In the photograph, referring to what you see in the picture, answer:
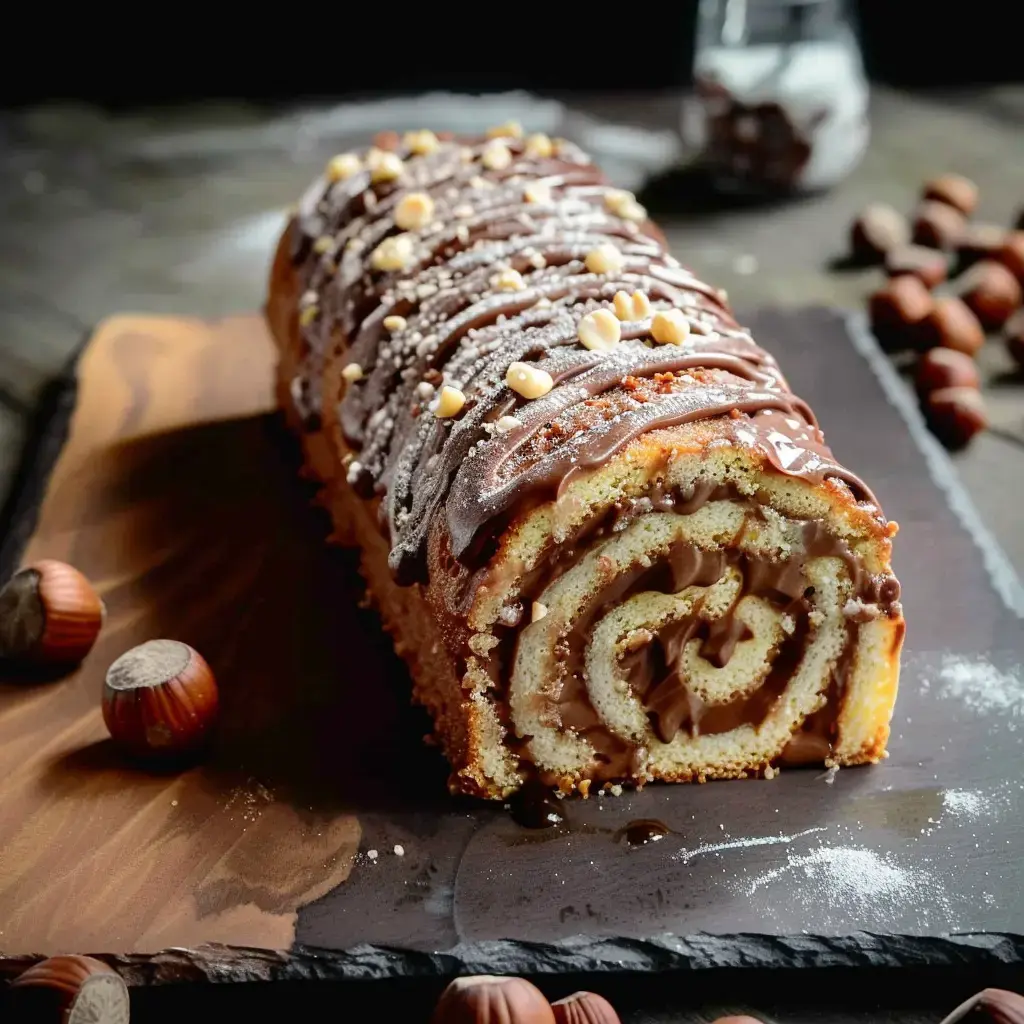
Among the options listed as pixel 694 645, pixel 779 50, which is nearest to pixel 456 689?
pixel 694 645

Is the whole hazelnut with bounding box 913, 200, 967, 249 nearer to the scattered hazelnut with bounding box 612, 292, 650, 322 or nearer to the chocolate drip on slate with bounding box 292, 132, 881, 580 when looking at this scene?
the chocolate drip on slate with bounding box 292, 132, 881, 580

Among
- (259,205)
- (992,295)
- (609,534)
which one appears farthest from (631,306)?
(259,205)

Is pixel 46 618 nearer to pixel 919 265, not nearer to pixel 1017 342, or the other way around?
pixel 1017 342

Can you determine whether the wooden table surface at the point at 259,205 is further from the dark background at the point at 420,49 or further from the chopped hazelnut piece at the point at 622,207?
the chopped hazelnut piece at the point at 622,207

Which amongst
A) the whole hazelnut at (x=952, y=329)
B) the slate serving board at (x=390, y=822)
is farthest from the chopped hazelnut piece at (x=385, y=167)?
the whole hazelnut at (x=952, y=329)

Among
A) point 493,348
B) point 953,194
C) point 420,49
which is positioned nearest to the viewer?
point 493,348

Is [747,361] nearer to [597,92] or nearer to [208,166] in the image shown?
[208,166]

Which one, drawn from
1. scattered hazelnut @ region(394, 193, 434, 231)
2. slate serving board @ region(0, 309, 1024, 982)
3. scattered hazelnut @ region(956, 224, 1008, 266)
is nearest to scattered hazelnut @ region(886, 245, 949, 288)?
scattered hazelnut @ region(956, 224, 1008, 266)
